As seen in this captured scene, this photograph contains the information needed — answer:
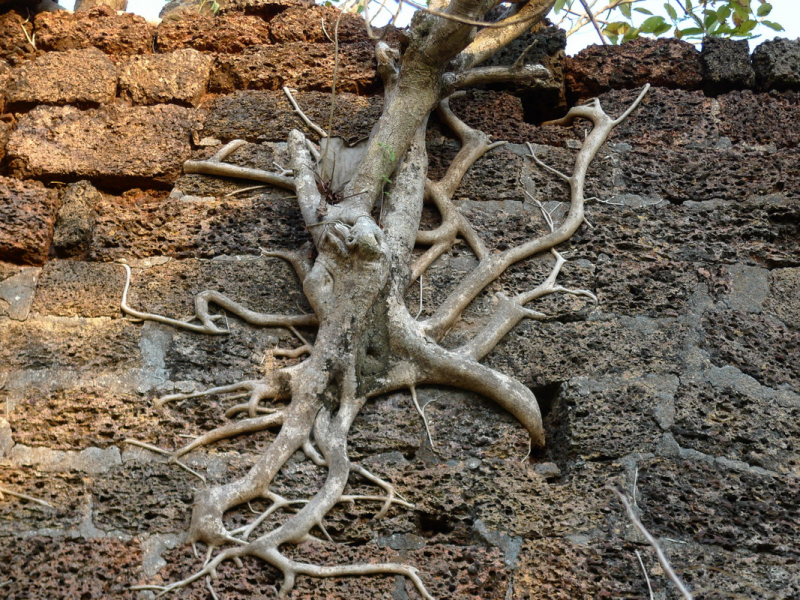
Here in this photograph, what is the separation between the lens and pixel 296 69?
4312 mm

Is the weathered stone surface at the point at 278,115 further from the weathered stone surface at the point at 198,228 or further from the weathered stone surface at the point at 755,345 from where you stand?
the weathered stone surface at the point at 755,345

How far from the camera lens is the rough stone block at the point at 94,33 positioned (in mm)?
4398

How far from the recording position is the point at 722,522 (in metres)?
3.07

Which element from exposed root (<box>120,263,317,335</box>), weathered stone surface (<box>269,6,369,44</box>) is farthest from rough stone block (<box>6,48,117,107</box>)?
exposed root (<box>120,263,317,335</box>)

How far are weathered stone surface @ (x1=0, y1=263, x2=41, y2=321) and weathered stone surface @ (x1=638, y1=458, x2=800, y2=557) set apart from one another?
2086 millimetres

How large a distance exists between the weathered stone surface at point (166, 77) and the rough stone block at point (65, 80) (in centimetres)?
7

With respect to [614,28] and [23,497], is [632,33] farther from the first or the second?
[23,497]

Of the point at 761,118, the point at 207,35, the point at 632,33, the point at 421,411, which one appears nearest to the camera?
the point at 421,411

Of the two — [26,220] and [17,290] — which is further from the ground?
[26,220]

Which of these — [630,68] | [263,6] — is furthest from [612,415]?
[263,6]

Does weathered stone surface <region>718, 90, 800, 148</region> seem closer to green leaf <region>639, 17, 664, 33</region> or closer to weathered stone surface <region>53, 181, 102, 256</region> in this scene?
green leaf <region>639, 17, 664, 33</region>

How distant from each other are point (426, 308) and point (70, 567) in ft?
4.59

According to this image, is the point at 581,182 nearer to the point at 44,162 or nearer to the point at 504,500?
the point at 504,500

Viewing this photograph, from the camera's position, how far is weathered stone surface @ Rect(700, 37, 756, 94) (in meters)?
4.33
